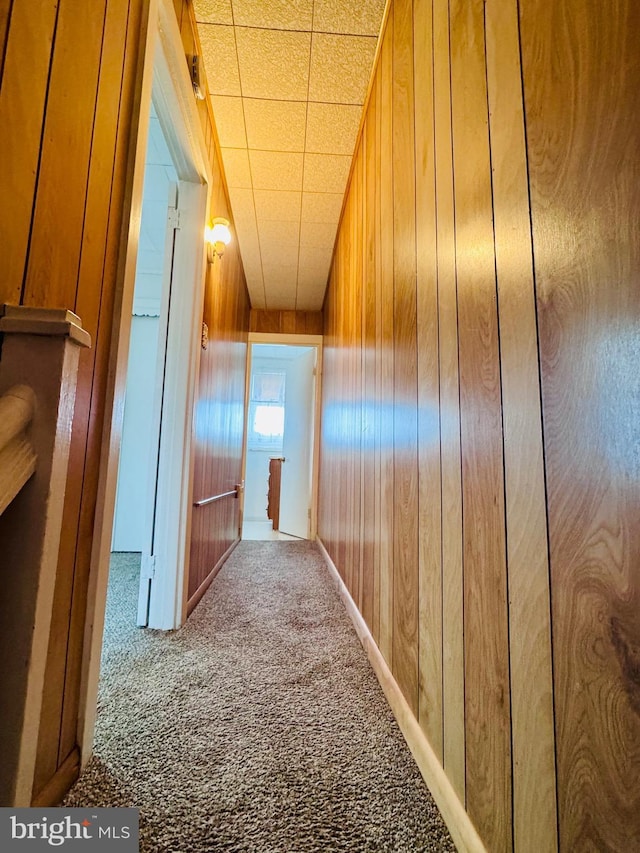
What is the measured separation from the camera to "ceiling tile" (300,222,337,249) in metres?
2.96

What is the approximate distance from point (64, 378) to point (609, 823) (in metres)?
0.87

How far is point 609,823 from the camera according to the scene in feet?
1.46

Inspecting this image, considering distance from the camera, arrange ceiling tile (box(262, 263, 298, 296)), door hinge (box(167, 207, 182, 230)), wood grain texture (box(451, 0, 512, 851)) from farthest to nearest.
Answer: ceiling tile (box(262, 263, 298, 296)) < door hinge (box(167, 207, 182, 230)) < wood grain texture (box(451, 0, 512, 851))

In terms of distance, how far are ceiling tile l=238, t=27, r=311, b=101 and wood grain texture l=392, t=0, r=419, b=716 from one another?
45 cm

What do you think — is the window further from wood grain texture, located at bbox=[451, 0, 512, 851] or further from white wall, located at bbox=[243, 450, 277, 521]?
wood grain texture, located at bbox=[451, 0, 512, 851]

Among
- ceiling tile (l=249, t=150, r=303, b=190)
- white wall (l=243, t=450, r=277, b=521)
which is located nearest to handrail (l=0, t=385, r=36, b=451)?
ceiling tile (l=249, t=150, r=303, b=190)

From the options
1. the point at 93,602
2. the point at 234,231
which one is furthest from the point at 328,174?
the point at 93,602

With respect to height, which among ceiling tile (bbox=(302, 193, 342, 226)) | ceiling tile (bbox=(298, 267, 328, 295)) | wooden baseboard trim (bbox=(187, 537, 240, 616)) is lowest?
wooden baseboard trim (bbox=(187, 537, 240, 616))

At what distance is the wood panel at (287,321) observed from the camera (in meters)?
4.37

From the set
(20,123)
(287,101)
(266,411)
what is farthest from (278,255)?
(266,411)

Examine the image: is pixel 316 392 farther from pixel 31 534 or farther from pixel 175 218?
pixel 31 534

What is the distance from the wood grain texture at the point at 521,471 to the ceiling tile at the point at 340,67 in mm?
1248

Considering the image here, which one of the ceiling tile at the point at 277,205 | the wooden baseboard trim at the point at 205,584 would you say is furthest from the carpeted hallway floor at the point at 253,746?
the ceiling tile at the point at 277,205

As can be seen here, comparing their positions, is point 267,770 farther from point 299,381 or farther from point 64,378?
point 299,381
